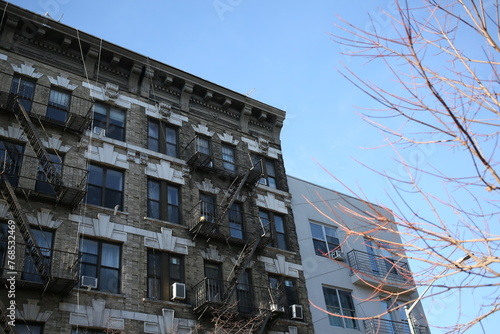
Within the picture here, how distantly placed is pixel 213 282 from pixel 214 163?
5624 mm

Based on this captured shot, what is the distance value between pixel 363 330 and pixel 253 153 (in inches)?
366

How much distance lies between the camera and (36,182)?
18172 mm

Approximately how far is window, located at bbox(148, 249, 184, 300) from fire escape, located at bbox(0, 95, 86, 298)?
9.32 ft

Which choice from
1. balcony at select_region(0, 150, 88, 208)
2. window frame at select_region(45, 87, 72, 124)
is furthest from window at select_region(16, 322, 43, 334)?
window frame at select_region(45, 87, 72, 124)

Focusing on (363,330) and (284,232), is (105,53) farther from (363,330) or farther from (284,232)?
(363,330)

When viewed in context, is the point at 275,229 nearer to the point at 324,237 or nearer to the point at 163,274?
the point at 324,237

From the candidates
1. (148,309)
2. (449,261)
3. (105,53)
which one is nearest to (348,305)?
(148,309)

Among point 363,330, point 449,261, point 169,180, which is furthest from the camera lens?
point 363,330

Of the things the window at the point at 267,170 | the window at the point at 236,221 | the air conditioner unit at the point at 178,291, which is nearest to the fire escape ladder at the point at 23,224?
the air conditioner unit at the point at 178,291

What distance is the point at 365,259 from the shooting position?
2578 cm

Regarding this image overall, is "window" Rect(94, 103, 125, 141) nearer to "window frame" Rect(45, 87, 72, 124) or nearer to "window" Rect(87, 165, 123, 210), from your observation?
"window frame" Rect(45, 87, 72, 124)

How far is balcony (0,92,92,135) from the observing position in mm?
18703

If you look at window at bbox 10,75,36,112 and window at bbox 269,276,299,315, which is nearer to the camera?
window at bbox 10,75,36,112

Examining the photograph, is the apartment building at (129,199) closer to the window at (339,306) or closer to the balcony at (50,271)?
the balcony at (50,271)
